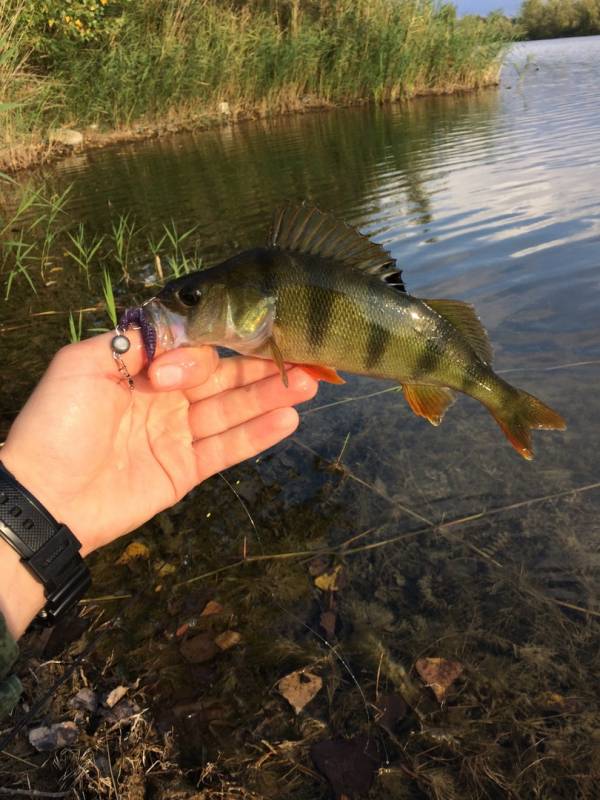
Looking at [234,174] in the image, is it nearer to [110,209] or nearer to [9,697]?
[110,209]

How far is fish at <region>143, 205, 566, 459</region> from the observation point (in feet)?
8.16

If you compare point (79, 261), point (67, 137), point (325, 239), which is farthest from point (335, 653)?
point (67, 137)

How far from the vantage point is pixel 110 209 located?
39.0 feet

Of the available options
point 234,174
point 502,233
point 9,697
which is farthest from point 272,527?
point 234,174

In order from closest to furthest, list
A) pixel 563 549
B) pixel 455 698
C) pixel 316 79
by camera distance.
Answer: pixel 455 698, pixel 563 549, pixel 316 79

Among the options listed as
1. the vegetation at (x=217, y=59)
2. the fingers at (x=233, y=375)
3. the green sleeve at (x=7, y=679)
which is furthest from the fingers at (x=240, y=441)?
the vegetation at (x=217, y=59)

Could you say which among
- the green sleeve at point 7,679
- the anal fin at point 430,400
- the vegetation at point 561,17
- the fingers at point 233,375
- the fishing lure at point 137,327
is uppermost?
the vegetation at point 561,17

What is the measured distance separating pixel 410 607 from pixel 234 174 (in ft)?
43.4

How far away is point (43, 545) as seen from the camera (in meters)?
2.28

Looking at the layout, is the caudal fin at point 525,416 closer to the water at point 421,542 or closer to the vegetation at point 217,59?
the water at point 421,542

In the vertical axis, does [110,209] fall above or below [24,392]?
above

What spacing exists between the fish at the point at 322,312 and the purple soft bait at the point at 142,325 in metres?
0.02

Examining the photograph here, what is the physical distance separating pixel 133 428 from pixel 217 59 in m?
21.3

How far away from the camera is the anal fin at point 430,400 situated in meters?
2.84
